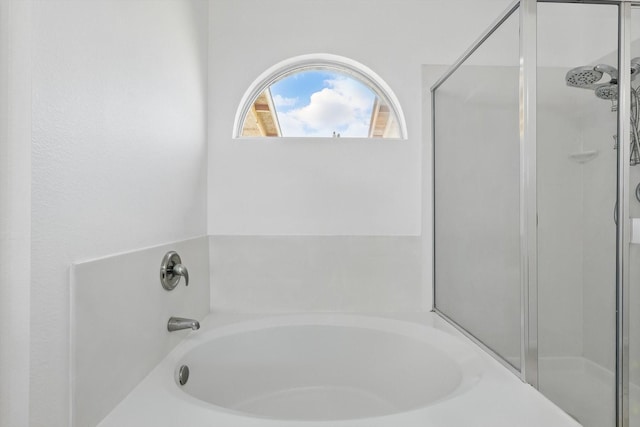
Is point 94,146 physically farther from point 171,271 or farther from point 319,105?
point 319,105

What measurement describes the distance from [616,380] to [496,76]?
1121mm

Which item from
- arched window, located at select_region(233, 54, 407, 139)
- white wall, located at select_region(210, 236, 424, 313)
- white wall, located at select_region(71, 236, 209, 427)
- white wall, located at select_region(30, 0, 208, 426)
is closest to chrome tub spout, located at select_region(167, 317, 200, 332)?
white wall, located at select_region(71, 236, 209, 427)

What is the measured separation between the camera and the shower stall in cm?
122

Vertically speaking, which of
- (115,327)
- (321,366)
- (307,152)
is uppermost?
(307,152)

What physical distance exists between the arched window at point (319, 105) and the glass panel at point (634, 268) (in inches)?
43.3

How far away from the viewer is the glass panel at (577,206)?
1260mm

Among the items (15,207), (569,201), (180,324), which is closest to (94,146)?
(15,207)

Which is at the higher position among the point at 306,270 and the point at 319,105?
the point at 319,105

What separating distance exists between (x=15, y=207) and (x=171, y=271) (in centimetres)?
74

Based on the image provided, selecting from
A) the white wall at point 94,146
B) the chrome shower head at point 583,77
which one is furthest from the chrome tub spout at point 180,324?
the chrome shower head at point 583,77

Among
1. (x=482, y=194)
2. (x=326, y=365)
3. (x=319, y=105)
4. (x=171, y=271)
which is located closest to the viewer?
(x=171, y=271)

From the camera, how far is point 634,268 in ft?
4.01

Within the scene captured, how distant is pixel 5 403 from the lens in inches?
29.1

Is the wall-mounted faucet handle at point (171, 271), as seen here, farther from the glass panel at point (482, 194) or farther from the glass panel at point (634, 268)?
the glass panel at point (634, 268)
